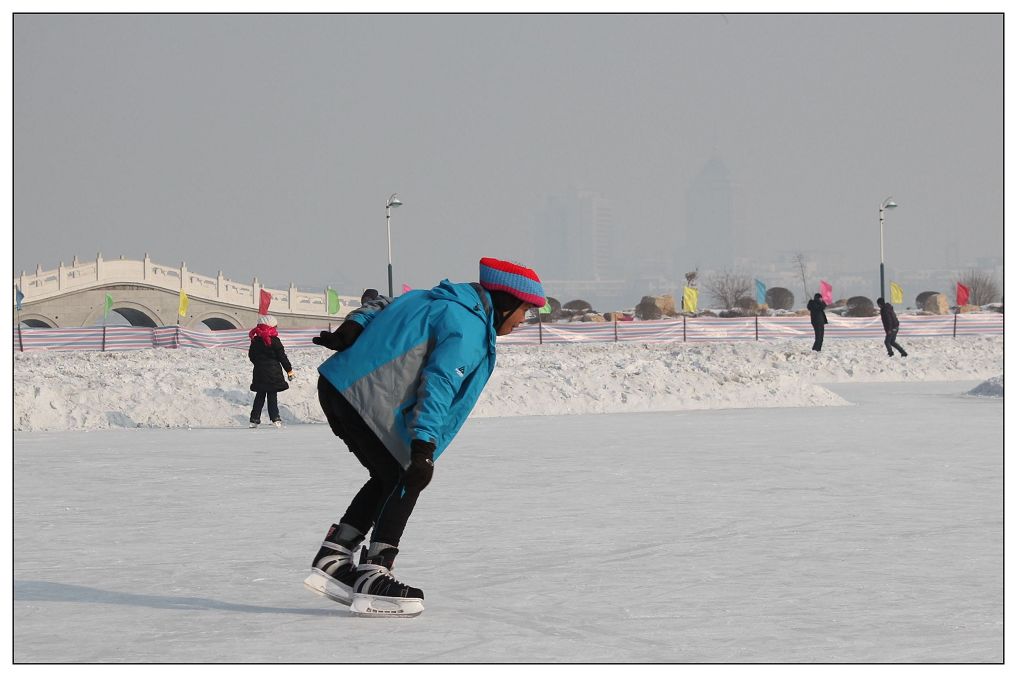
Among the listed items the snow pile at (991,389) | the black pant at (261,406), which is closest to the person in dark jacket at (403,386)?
the black pant at (261,406)

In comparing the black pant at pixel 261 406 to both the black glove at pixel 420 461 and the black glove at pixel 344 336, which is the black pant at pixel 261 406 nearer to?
the black glove at pixel 344 336

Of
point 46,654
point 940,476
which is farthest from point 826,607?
point 940,476

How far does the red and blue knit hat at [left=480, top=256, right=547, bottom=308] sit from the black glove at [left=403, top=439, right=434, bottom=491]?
654 millimetres

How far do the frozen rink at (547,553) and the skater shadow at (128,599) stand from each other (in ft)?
0.06

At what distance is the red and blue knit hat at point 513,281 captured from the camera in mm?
5035

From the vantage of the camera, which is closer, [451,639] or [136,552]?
[451,639]

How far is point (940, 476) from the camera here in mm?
9805

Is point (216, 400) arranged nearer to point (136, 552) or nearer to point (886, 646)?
point (136, 552)

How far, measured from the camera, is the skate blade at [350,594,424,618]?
16.5 ft

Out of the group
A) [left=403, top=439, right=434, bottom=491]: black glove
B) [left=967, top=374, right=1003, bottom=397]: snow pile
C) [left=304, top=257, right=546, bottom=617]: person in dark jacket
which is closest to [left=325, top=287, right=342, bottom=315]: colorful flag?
[left=967, top=374, right=1003, bottom=397]: snow pile

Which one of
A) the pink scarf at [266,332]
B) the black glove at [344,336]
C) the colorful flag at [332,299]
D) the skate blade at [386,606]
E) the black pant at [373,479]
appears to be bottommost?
the skate blade at [386,606]

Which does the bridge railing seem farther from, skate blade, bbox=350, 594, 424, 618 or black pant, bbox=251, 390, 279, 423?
skate blade, bbox=350, 594, 424, 618

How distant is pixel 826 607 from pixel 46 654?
2.83 m

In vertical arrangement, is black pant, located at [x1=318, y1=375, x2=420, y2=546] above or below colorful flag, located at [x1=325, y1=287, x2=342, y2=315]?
below
